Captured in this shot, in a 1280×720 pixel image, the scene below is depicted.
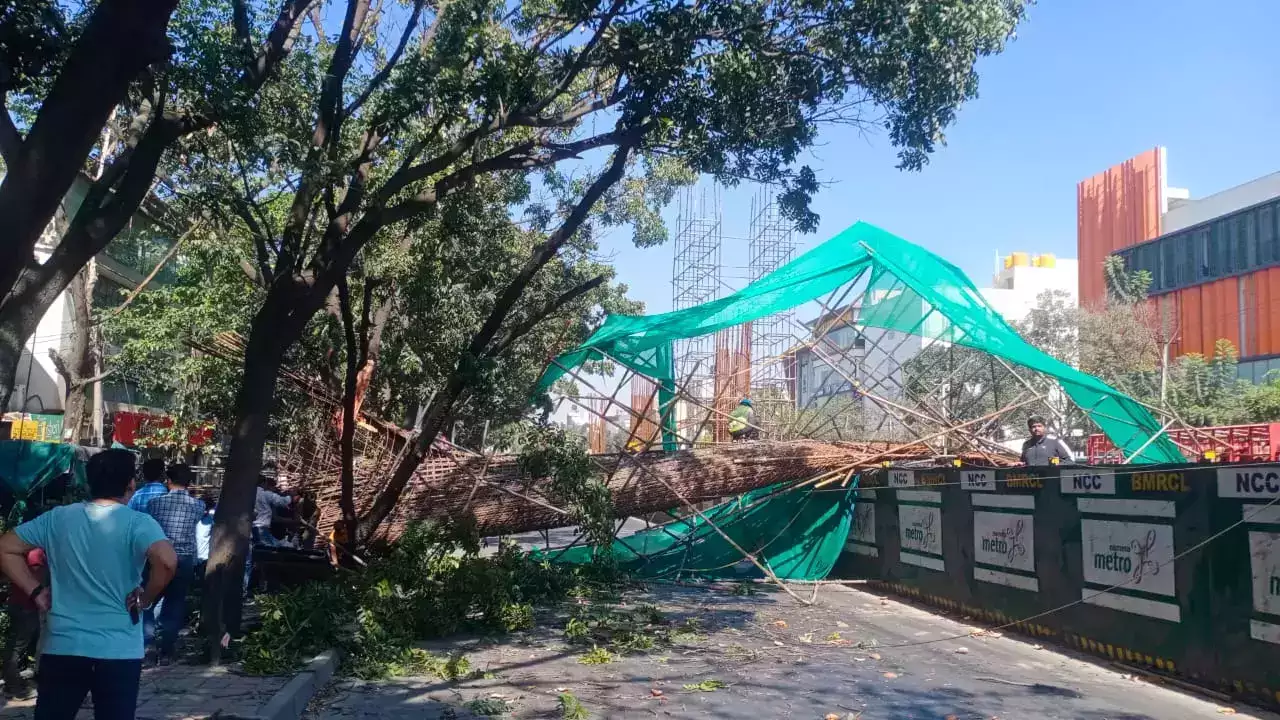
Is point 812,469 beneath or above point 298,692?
above

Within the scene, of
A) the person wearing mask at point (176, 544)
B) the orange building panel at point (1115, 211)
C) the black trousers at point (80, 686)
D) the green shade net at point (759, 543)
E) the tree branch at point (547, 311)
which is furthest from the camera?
the orange building panel at point (1115, 211)

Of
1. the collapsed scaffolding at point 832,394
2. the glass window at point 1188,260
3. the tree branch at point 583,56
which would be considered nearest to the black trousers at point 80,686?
the tree branch at point 583,56

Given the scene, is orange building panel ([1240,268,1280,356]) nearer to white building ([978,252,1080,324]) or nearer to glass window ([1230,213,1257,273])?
glass window ([1230,213,1257,273])

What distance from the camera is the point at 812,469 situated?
44.4ft

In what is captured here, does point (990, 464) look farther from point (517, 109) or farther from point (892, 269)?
point (517, 109)

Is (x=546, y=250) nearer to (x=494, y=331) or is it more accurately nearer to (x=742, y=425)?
(x=494, y=331)

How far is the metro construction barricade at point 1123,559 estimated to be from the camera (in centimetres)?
701

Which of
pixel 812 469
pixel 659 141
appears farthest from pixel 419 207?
pixel 812 469

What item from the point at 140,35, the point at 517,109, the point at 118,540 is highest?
the point at 517,109

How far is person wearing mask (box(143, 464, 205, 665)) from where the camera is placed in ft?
25.6

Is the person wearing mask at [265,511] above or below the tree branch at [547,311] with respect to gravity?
below

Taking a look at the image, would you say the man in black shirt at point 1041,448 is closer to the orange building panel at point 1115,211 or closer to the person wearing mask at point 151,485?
the person wearing mask at point 151,485

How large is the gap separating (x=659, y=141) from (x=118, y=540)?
7.75m

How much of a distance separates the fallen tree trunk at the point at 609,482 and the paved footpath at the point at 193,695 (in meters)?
4.26
